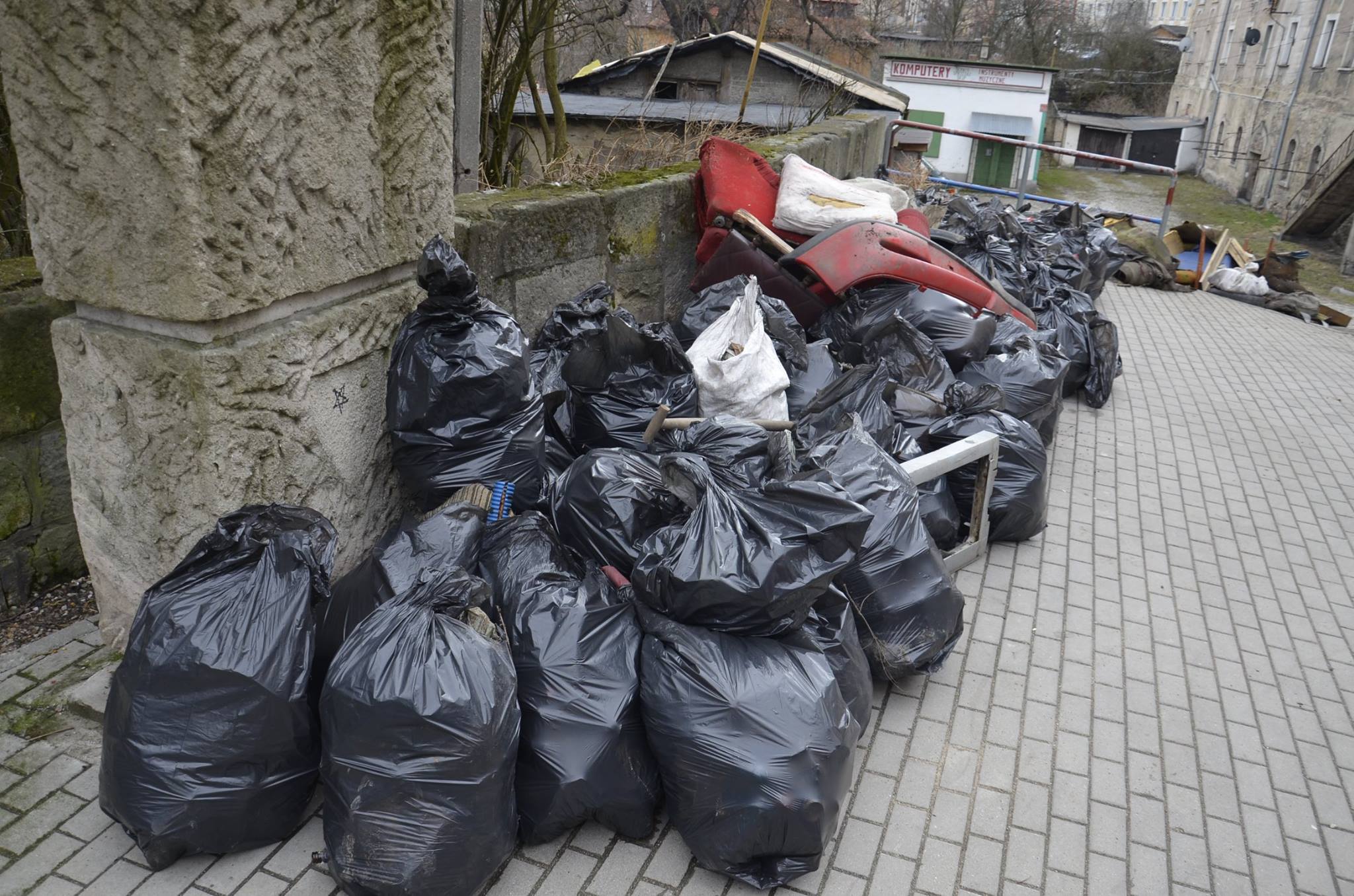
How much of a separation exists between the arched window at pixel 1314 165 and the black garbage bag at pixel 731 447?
2130 centimetres

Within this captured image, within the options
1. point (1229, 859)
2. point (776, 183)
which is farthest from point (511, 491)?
point (776, 183)

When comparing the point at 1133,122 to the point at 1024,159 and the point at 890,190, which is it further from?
the point at 890,190

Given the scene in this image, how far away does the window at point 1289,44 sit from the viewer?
25391 mm

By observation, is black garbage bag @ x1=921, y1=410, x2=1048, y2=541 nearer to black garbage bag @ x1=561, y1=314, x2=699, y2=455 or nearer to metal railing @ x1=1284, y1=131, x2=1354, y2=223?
black garbage bag @ x1=561, y1=314, x2=699, y2=455

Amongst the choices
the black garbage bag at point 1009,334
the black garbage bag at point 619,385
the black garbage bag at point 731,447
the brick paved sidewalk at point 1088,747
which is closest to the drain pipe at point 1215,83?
the black garbage bag at point 1009,334

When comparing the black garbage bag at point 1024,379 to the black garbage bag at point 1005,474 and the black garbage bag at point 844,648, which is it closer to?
the black garbage bag at point 1005,474

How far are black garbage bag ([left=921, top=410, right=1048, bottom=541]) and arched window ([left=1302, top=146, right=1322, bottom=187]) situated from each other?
19.8m

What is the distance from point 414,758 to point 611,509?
976mm

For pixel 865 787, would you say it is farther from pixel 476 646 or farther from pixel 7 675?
pixel 7 675

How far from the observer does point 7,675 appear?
2.98 metres

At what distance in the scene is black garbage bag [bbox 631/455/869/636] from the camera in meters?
2.56

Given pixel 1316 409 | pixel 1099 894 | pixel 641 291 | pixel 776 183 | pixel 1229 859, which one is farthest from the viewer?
pixel 1316 409

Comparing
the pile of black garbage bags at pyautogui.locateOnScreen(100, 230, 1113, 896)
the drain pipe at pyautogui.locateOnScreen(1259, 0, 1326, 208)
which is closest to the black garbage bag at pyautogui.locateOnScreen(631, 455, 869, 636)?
the pile of black garbage bags at pyautogui.locateOnScreen(100, 230, 1113, 896)

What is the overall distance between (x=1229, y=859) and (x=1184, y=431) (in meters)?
3.84
